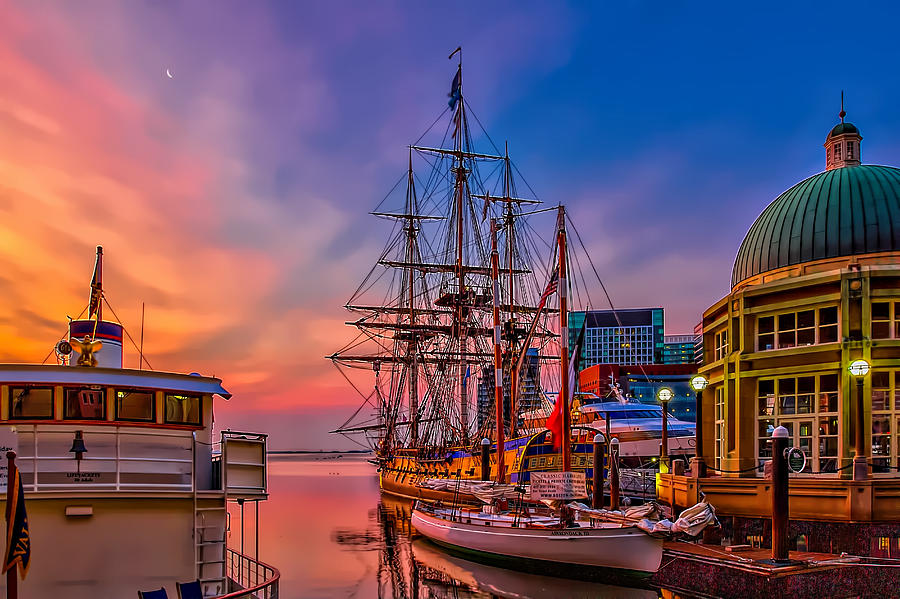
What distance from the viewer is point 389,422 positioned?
312 feet

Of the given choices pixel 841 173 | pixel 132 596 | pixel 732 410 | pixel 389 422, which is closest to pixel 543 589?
pixel 732 410

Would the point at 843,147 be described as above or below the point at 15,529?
above

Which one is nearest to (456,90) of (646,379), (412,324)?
(412,324)

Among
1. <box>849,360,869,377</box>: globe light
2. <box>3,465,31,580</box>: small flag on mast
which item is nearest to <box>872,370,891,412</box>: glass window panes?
<box>849,360,869,377</box>: globe light

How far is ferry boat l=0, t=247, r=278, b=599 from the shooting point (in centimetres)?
1546

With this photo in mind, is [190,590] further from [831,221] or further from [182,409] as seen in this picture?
[831,221]

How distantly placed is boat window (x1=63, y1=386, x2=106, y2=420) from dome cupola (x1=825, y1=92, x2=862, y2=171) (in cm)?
3561

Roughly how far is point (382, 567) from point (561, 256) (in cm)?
1910

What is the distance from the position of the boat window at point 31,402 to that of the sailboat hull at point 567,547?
2014 cm

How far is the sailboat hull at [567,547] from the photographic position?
90.5 ft

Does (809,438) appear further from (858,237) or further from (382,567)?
(382,567)

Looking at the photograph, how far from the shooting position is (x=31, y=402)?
16281 mm

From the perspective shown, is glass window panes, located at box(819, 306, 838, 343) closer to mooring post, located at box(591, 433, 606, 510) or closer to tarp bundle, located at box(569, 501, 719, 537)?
tarp bundle, located at box(569, 501, 719, 537)

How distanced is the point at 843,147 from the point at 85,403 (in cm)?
3653
